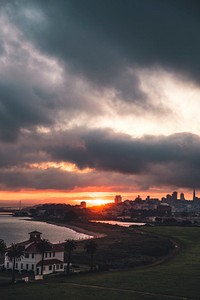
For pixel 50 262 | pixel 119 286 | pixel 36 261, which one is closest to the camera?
pixel 119 286

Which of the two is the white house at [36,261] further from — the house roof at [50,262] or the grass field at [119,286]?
the grass field at [119,286]

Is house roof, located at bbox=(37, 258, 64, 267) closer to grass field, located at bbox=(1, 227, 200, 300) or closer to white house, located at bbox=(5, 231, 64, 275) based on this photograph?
white house, located at bbox=(5, 231, 64, 275)

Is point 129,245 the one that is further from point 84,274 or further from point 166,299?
point 166,299

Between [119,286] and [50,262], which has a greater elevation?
[50,262]

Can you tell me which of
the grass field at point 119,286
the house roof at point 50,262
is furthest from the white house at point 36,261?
the grass field at point 119,286

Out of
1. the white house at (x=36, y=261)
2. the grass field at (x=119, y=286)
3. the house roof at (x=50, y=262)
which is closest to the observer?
the grass field at (x=119, y=286)

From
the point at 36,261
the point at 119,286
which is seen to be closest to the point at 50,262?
the point at 36,261

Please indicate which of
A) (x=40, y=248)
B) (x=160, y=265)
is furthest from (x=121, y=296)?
(x=160, y=265)

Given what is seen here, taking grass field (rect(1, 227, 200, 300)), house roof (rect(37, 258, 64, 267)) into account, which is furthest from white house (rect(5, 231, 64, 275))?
grass field (rect(1, 227, 200, 300))

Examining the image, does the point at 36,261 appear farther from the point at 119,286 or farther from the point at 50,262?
the point at 119,286
